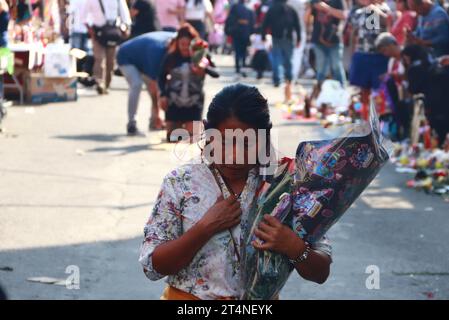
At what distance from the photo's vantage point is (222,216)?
3504 millimetres

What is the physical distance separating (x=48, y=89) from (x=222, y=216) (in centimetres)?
1459

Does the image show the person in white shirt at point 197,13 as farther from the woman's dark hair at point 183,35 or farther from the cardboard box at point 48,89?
the woman's dark hair at point 183,35

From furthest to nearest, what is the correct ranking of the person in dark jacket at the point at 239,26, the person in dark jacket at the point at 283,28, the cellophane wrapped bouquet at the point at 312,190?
1. the person in dark jacket at the point at 239,26
2. the person in dark jacket at the point at 283,28
3. the cellophane wrapped bouquet at the point at 312,190

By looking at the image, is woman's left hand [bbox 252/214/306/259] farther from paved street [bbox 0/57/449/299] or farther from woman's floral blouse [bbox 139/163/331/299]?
paved street [bbox 0/57/449/299]

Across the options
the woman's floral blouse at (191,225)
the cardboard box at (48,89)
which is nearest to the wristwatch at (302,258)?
the woman's floral blouse at (191,225)

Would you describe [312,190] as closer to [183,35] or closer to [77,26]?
[183,35]

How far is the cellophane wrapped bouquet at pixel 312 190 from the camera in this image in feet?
11.0

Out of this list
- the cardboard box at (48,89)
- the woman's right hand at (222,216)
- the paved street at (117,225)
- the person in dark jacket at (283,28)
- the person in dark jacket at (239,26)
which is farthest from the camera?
Result: the person in dark jacket at (239,26)

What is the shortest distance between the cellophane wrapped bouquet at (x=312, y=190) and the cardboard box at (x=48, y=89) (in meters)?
14.5

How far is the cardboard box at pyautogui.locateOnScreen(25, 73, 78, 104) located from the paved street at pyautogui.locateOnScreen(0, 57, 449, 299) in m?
3.49

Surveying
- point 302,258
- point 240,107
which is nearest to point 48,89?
point 240,107

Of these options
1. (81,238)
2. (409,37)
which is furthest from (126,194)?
(409,37)

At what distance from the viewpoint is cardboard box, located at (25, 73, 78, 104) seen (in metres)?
17.6

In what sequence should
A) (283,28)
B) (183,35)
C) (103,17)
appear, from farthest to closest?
(283,28) → (103,17) → (183,35)
